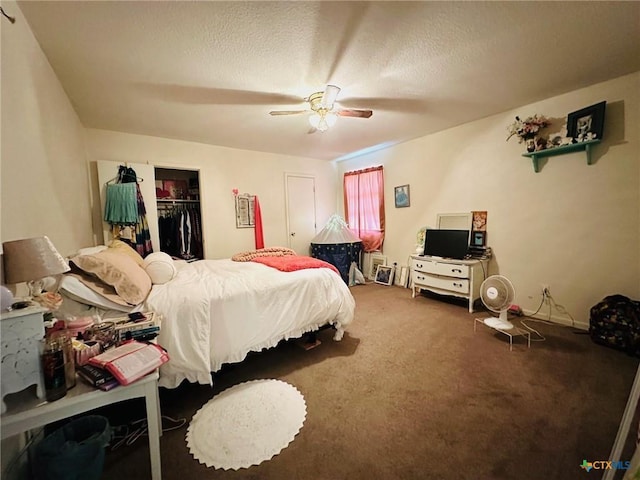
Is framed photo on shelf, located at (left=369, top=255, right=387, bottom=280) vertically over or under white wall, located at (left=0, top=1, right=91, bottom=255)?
under

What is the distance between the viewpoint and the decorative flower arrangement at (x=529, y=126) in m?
2.74

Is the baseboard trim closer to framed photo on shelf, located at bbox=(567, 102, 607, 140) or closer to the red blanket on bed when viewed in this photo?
framed photo on shelf, located at bbox=(567, 102, 607, 140)

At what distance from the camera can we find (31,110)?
4.93ft

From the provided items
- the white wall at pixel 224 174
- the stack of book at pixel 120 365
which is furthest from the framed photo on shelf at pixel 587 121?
the stack of book at pixel 120 365

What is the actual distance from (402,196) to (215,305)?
354cm

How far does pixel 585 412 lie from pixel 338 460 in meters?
1.56

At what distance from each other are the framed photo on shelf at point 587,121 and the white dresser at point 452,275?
1630 millimetres

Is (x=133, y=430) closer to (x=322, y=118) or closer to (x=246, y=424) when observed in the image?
(x=246, y=424)

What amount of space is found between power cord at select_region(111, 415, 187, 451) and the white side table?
1.74 feet

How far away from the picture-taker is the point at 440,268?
11.1ft

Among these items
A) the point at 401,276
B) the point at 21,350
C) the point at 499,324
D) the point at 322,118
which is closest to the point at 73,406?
the point at 21,350

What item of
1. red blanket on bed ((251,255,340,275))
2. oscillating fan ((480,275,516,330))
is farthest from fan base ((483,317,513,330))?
red blanket on bed ((251,255,340,275))

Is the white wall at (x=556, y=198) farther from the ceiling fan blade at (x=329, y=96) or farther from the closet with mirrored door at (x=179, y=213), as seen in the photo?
the closet with mirrored door at (x=179, y=213)

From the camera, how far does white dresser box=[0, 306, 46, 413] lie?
814mm
